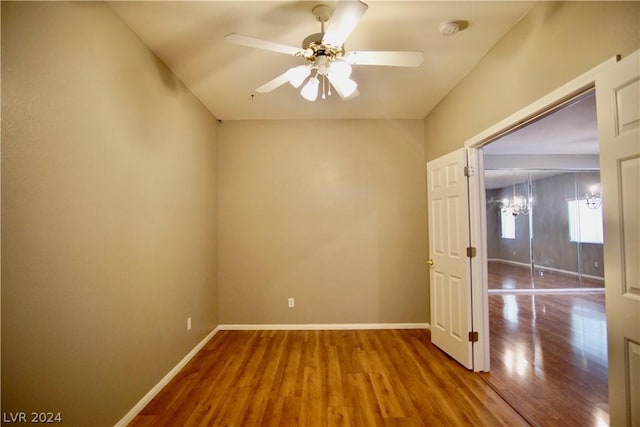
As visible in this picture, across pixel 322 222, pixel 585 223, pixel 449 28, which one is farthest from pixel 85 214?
pixel 585 223

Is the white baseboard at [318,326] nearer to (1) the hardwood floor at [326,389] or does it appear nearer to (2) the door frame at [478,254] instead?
(1) the hardwood floor at [326,389]

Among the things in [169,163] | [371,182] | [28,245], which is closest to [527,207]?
[371,182]

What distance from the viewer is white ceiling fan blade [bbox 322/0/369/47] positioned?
1248 millimetres

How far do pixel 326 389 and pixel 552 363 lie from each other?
224cm

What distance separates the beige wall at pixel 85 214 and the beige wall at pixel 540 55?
2737 mm

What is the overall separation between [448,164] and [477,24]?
1.22 m

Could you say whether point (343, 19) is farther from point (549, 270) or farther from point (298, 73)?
point (549, 270)

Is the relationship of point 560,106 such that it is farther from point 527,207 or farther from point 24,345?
point 527,207

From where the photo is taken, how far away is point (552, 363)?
8.54 ft

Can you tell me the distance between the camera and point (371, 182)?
3.64 m

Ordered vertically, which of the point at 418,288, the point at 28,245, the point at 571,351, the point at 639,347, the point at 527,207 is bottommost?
the point at 571,351

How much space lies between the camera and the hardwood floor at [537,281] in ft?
19.6

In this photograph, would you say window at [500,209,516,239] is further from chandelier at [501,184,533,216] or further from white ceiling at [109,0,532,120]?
white ceiling at [109,0,532,120]

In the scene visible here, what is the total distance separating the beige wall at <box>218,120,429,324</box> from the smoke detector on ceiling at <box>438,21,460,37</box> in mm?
1714
